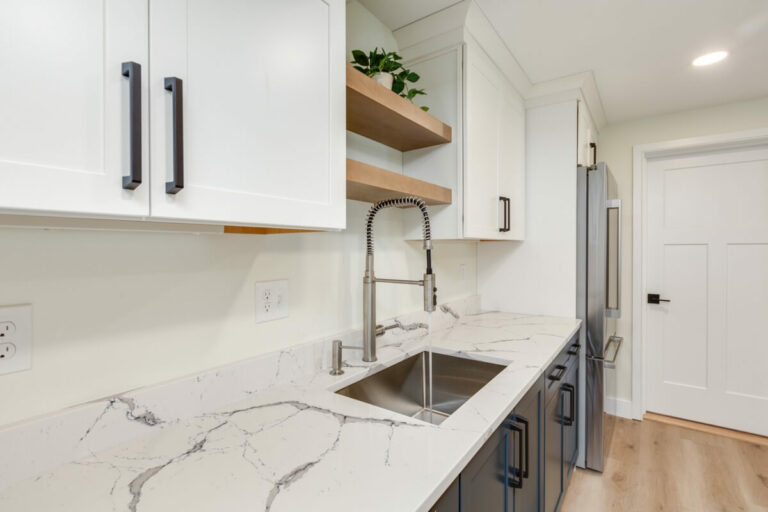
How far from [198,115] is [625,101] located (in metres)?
2.75

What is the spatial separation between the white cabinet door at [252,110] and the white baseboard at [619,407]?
2.93m

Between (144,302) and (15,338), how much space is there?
0.22 metres

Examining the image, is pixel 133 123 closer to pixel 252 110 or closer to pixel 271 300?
pixel 252 110

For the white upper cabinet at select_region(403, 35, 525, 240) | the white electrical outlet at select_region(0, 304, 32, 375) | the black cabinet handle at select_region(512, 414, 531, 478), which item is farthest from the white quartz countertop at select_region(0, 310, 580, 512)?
the white upper cabinet at select_region(403, 35, 525, 240)

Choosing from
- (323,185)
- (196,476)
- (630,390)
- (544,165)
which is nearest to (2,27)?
(323,185)

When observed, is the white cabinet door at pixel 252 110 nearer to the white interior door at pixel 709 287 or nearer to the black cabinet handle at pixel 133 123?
the black cabinet handle at pixel 133 123

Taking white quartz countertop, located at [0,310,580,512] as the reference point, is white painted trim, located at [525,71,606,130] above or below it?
above

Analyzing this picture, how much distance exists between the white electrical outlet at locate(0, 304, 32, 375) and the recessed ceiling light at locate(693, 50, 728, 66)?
278 centimetres

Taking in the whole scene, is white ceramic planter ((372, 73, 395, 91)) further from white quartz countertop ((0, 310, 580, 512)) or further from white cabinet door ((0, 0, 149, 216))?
white quartz countertop ((0, 310, 580, 512))

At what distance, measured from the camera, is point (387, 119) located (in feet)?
4.41

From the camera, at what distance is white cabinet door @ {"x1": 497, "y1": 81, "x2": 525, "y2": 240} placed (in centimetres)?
197

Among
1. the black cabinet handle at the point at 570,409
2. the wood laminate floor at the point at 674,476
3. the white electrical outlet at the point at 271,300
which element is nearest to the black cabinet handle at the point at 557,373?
the black cabinet handle at the point at 570,409

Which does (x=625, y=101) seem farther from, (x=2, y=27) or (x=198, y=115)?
(x=2, y=27)

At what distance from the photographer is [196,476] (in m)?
0.69
